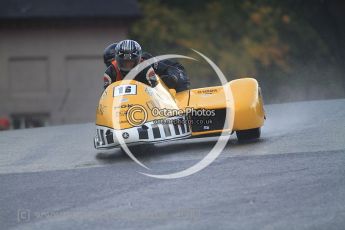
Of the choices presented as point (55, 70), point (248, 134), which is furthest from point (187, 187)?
point (55, 70)

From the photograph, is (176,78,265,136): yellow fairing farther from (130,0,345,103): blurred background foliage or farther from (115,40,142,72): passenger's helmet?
(130,0,345,103): blurred background foliage

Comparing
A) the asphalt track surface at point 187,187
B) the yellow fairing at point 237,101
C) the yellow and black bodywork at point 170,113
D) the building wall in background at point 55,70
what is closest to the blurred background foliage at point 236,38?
the building wall in background at point 55,70

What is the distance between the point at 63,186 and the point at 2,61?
71.9 feet

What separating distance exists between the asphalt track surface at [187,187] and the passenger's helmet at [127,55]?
1139mm

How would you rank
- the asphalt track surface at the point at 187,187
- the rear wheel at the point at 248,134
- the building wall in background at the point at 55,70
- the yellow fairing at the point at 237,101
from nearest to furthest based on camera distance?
the asphalt track surface at the point at 187,187 → the yellow fairing at the point at 237,101 → the rear wheel at the point at 248,134 → the building wall in background at the point at 55,70

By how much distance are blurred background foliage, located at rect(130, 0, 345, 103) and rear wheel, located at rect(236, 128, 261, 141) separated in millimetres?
21707

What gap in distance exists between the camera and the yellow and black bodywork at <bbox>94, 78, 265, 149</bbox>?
12.0 m

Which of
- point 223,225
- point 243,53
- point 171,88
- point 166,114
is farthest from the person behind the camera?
point 243,53

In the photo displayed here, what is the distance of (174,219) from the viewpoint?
29.1 ft

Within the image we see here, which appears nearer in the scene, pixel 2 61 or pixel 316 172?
pixel 316 172

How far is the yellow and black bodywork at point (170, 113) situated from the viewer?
11969mm

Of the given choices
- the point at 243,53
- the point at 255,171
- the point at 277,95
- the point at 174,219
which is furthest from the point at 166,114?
the point at 243,53

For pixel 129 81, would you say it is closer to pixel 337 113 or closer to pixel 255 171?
pixel 255 171

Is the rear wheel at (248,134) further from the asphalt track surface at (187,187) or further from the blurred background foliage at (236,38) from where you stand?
the blurred background foliage at (236,38)
